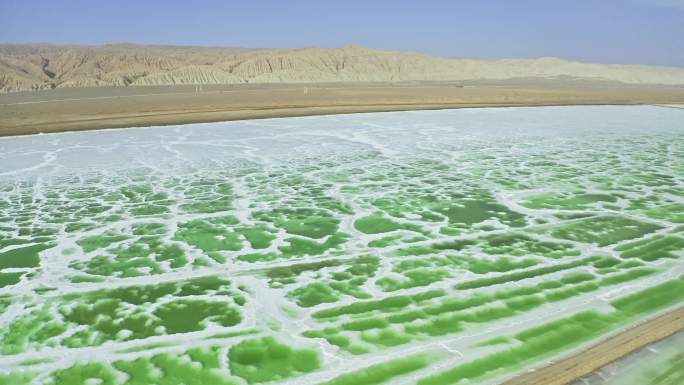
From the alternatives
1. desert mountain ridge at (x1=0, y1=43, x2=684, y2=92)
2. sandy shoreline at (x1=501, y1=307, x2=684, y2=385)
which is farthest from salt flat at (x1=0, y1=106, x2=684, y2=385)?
desert mountain ridge at (x1=0, y1=43, x2=684, y2=92)

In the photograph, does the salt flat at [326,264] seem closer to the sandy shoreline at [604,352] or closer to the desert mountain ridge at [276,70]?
the sandy shoreline at [604,352]

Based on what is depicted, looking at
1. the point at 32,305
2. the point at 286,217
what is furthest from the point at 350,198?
the point at 32,305

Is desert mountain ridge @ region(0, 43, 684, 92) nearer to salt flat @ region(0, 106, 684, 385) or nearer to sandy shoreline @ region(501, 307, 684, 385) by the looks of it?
salt flat @ region(0, 106, 684, 385)

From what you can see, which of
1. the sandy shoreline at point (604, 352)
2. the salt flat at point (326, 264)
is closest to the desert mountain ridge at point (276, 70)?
the salt flat at point (326, 264)

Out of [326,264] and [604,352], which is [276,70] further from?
[604,352]

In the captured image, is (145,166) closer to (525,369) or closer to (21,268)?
(21,268)

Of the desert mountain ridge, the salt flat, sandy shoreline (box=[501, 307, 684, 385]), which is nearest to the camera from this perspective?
sandy shoreline (box=[501, 307, 684, 385])

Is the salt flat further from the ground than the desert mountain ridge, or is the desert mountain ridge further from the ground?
the desert mountain ridge

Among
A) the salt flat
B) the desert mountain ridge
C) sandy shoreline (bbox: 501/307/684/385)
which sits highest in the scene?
the desert mountain ridge
